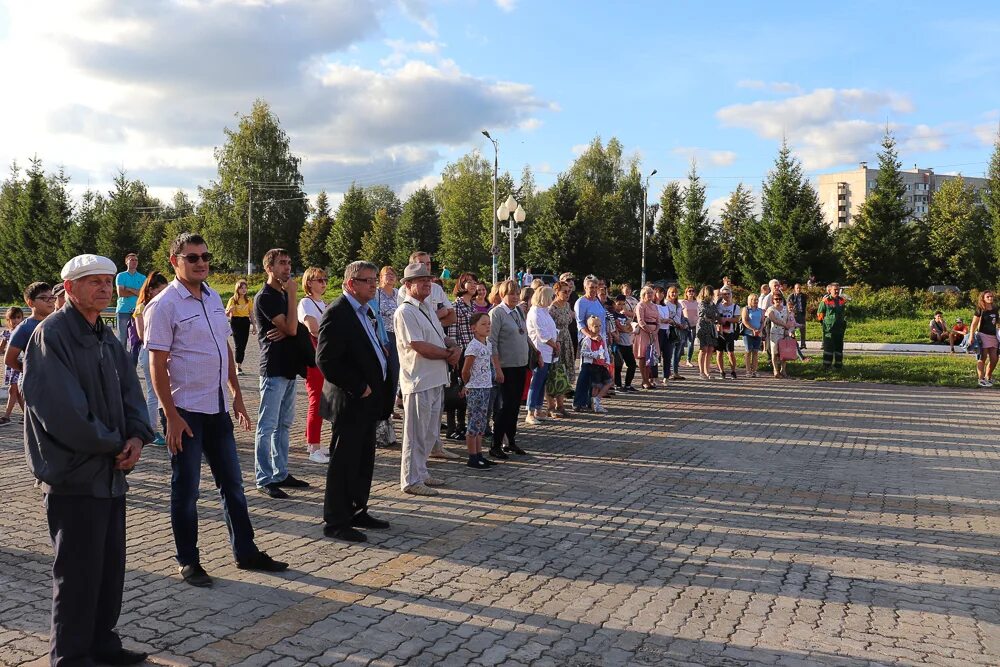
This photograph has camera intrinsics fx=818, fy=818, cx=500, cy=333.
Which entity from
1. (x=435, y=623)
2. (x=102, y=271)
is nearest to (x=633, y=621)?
(x=435, y=623)

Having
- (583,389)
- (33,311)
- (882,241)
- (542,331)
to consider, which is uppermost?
(882,241)

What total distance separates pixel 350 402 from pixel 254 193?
6575 cm

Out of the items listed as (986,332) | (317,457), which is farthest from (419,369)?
(986,332)

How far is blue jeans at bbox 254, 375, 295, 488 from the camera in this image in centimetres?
699

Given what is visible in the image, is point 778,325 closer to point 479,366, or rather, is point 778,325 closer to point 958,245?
point 479,366

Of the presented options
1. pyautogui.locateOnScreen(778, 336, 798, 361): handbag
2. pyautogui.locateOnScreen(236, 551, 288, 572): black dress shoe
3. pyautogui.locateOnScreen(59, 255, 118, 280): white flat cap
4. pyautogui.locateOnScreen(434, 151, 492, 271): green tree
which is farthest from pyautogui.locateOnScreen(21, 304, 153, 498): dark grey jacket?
pyautogui.locateOnScreen(434, 151, 492, 271): green tree

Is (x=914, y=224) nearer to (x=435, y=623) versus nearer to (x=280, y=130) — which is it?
(x=435, y=623)

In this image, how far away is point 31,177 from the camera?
5041cm

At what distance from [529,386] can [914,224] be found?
34284 mm

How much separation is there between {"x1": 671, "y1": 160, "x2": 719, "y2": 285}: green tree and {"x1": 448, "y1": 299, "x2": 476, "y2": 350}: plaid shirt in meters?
41.3

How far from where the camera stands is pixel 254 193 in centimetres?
6750

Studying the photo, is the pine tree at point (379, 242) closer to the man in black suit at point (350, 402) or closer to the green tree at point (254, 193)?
the green tree at point (254, 193)

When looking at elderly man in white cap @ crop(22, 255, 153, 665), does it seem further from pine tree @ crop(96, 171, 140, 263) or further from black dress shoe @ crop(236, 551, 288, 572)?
pine tree @ crop(96, 171, 140, 263)

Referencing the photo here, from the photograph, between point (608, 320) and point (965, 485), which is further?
point (608, 320)
